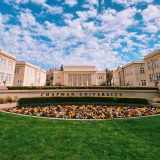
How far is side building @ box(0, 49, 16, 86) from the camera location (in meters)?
34.0

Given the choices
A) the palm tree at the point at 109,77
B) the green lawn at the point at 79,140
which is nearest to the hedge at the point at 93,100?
the green lawn at the point at 79,140

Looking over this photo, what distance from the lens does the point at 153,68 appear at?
116 feet

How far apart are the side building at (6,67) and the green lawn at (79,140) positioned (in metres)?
29.7

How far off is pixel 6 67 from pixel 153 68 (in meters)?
35.8

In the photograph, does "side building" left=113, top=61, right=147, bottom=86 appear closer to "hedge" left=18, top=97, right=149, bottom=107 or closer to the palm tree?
the palm tree

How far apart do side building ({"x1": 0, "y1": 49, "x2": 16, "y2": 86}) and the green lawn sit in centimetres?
2975

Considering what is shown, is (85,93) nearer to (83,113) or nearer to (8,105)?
(83,113)

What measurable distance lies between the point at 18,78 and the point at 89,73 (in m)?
34.8


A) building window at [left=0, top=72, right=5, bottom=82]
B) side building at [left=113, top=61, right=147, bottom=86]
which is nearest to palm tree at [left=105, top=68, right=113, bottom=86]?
side building at [left=113, top=61, right=147, bottom=86]

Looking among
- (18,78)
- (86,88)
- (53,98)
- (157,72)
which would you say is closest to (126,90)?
(86,88)

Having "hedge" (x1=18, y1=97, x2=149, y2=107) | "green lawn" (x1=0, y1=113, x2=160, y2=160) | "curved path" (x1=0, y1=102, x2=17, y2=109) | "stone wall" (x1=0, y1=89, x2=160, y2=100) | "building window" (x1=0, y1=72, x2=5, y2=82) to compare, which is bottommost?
"green lawn" (x1=0, y1=113, x2=160, y2=160)

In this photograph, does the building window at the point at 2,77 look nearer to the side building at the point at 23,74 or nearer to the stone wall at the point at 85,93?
the side building at the point at 23,74

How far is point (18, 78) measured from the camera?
1737 inches

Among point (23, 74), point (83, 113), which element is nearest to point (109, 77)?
point (23, 74)
